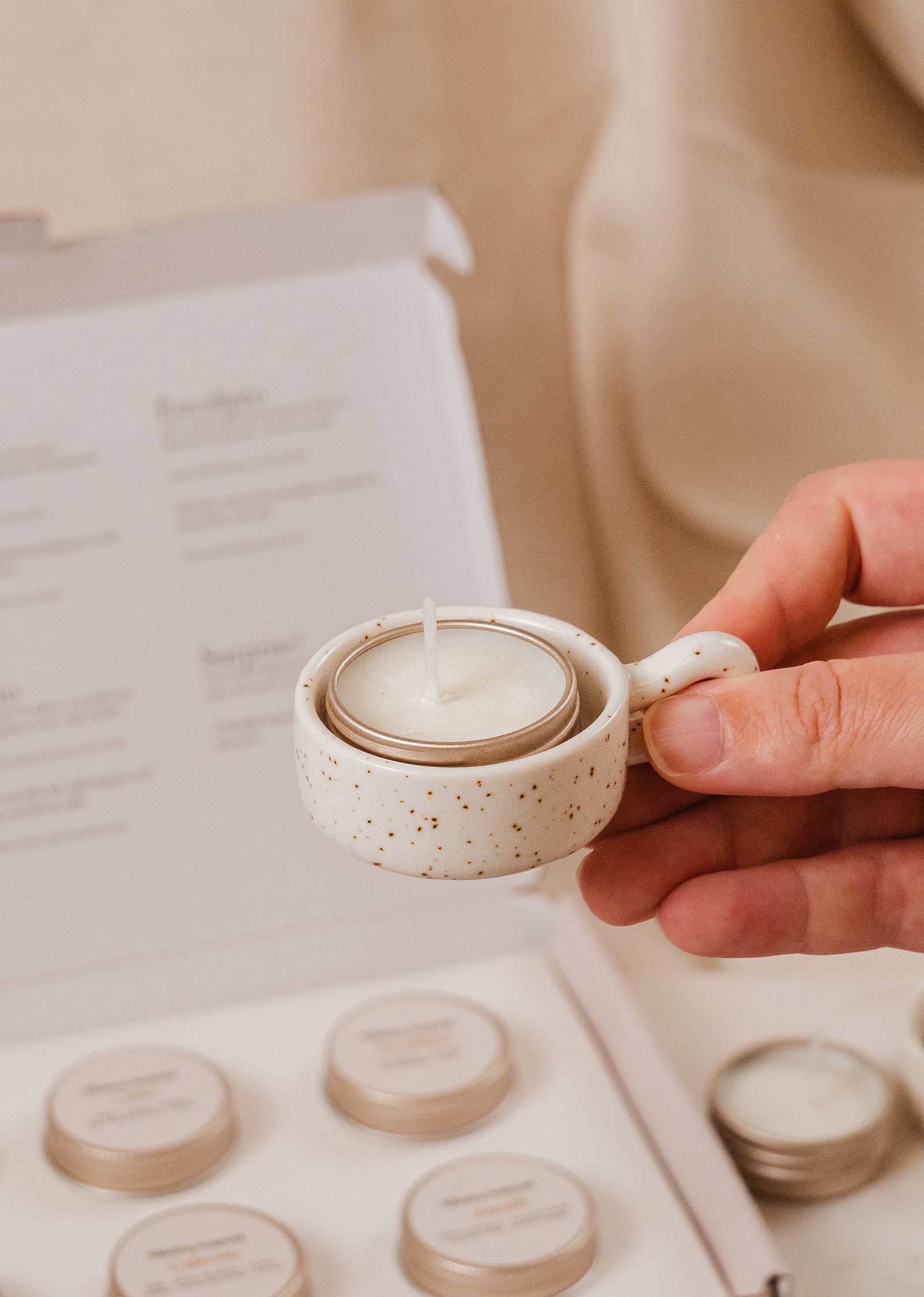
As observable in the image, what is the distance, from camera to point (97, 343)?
91cm

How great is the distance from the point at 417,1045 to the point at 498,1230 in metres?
0.15

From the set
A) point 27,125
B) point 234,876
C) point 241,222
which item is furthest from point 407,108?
point 234,876

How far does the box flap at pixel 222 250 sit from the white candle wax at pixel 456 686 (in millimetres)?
448

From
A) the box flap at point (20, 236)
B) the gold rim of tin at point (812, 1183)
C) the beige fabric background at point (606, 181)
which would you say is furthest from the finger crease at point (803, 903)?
the box flap at point (20, 236)

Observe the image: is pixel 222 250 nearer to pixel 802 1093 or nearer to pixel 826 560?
pixel 826 560

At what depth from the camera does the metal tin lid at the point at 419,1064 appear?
77 cm

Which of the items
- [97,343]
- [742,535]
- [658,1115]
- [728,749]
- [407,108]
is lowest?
[658,1115]

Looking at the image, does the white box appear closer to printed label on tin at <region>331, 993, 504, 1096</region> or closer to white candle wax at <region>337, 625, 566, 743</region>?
printed label on tin at <region>331, 993, 504, 1096</region>

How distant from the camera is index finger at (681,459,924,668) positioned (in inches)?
26.2

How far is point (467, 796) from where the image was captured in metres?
0.45

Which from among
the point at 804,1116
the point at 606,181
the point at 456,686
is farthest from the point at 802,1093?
the point at 606,181

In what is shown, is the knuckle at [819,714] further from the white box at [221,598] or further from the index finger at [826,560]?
the white box at [221,598]

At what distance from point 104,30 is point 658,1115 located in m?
0.81

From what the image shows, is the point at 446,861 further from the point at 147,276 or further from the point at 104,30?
the point at 104,30
